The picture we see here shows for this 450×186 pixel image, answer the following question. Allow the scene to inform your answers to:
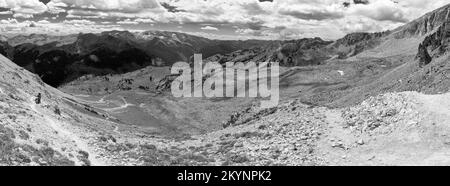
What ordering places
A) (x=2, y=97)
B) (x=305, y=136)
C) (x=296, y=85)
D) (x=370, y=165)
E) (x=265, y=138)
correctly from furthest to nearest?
1. (x=296, y=85)
2. (x=2, y=97)
3. (x=265, y=138)
4. (x=305, y=136)
5. (x=370, y=165)

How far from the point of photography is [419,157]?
97.1ft

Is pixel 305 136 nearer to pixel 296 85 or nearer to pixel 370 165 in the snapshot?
pixel 370 165

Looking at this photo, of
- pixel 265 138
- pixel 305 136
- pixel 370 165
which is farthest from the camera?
pixel 265 138

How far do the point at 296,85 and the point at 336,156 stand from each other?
555ft

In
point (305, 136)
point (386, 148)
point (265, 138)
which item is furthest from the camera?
point (265, 138)

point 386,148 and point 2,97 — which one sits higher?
point 2,97

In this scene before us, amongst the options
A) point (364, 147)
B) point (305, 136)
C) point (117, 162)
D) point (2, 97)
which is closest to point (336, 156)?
point (364, 147)

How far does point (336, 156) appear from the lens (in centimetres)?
3222

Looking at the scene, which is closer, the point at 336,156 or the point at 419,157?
the point at 419,157
